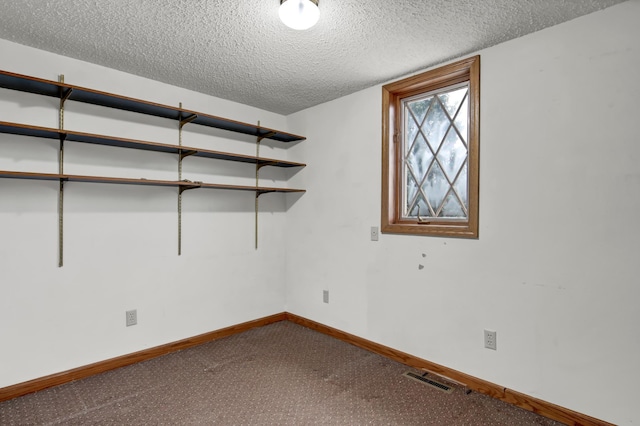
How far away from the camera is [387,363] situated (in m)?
2.55

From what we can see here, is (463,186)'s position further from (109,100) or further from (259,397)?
(109,100)

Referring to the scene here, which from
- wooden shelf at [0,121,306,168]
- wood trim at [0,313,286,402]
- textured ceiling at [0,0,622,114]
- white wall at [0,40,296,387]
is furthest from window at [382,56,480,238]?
wood trim at [0,313,286,402]

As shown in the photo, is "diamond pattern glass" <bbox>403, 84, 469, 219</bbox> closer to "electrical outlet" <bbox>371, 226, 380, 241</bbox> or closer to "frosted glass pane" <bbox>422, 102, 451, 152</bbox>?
"frosted glass pane" <bbox>422, 102, 451, 152</bbox>

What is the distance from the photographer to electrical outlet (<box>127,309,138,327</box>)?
2.52m

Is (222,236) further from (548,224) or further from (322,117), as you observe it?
(548,224)

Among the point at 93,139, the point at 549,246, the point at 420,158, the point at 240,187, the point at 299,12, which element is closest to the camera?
the point at 299,12

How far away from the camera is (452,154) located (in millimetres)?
2410

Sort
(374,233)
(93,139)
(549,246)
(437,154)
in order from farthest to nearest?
(374,233) → (437,154) → (93,139) → (549,246)

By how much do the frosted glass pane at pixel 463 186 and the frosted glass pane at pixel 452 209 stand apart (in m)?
0.05

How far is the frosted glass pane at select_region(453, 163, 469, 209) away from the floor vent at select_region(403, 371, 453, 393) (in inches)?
47.6

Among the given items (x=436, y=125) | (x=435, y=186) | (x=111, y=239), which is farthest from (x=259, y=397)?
(x=436, y=125)

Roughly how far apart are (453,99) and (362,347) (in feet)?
6.87

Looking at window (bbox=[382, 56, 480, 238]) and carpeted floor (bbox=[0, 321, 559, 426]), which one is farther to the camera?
window (bbox=[382, 56, 480, 238])

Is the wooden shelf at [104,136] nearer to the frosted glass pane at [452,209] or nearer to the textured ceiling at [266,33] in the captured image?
the textured ceiling at [266,33]
